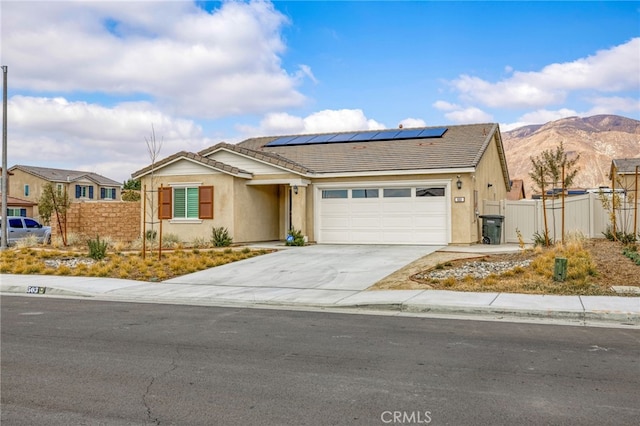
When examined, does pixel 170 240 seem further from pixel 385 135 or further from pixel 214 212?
pixel 385 135

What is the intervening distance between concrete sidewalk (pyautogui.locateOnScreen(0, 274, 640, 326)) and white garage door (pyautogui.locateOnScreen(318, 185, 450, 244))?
10248mm

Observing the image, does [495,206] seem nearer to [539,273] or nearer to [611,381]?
[539,273]

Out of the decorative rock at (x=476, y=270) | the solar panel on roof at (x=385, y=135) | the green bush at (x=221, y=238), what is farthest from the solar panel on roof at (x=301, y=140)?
the decorative rock at (x=476, y=270)

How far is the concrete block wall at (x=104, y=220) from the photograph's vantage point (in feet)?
90.6

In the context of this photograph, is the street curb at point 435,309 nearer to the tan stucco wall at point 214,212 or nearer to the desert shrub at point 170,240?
the desert shrub at point 170,240

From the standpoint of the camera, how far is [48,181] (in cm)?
5791

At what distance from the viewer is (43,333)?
8.92 metres

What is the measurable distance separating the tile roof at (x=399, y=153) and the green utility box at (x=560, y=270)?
31.4ft

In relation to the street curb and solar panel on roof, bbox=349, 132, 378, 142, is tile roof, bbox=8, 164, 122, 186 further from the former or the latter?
the street curb

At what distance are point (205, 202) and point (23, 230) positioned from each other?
10937 mm

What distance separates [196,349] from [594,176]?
130957 millimetres

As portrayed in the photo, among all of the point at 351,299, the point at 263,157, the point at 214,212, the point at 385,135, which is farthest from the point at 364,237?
the point at 351,299

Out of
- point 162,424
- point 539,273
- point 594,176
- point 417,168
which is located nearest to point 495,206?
point 417,168

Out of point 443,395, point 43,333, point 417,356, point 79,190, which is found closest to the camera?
point 443,395
